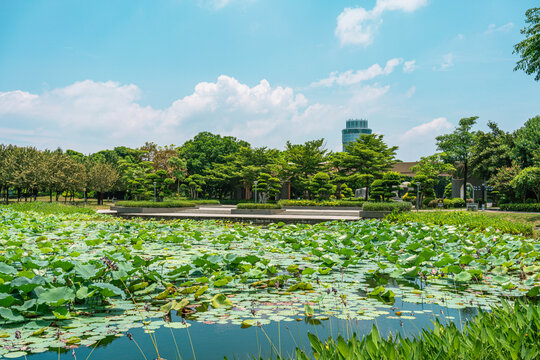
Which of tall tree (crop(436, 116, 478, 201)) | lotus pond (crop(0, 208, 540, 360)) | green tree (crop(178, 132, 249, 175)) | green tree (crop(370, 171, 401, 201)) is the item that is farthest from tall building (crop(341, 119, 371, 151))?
lotus pond (crop(0, 208, 540, 360))

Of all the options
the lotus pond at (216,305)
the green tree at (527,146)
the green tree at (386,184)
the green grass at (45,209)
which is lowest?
the lotus pond at (216,305)

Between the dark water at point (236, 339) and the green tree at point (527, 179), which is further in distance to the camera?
the green tree at point (527, 179)

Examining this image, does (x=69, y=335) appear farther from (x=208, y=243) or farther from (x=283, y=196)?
(x=283, y=196)

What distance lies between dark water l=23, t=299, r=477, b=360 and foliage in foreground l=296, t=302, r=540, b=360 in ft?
1.71

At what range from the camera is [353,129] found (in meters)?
174

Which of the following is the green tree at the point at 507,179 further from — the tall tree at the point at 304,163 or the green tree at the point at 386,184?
the tall tree at the point at 304,163

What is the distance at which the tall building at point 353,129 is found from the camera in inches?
6825

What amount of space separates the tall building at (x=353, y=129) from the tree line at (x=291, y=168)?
438 feet

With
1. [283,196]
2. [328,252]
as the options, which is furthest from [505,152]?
[328,252]

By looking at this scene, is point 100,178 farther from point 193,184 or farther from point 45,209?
point 45,209

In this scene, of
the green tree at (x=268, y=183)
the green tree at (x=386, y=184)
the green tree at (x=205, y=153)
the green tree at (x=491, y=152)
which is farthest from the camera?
the green tree at (x=205, y=153)

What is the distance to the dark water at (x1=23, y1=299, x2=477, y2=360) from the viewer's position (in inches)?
106

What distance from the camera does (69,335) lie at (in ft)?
9.28

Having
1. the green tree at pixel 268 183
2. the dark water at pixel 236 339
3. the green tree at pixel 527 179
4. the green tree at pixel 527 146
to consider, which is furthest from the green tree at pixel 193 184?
the dark water at pixel 236 339
